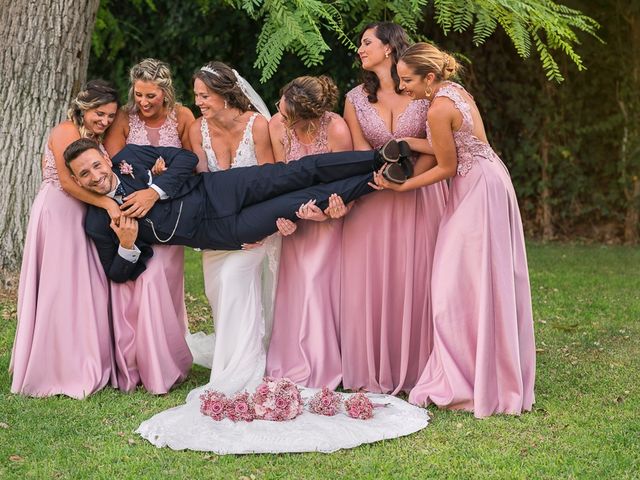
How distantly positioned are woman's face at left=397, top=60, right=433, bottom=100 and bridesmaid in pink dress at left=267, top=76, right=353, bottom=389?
424mm

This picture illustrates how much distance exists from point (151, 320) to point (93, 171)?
855mm

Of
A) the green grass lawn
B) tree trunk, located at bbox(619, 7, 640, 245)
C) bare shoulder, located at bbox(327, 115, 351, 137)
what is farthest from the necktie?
tree trunk, located at bbox(619, 7, 640, 245)

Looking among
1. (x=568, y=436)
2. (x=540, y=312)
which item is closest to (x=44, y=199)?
(x=568, y=436)

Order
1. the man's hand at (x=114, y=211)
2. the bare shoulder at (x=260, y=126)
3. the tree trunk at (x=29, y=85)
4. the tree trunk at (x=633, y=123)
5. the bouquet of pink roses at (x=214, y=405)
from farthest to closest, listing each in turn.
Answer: the tree trunk at (x=633, y=123)
the tree trunk at (x=29, y=85)
the bare shoulder at (x=260, y=126)
the man's hand at (x=114, y=211)
the bouquet of pink roses at (x=214, y=405)

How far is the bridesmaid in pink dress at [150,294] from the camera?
5199mm

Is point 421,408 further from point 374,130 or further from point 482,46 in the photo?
point 482,46

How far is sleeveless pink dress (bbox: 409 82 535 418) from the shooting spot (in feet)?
15.7

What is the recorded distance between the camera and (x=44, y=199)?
17.0 feet

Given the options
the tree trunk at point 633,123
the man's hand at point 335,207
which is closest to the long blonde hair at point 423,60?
the man's hand at point 335,207

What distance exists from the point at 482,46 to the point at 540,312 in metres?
4.61

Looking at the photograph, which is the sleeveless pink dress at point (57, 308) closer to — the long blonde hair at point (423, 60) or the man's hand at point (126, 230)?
the man's hand at point (126, 230)

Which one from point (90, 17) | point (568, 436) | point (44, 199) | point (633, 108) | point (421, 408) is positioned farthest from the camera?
point (633, 108)

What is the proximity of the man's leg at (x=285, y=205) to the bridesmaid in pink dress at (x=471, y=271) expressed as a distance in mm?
376

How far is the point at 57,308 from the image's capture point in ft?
16.9
